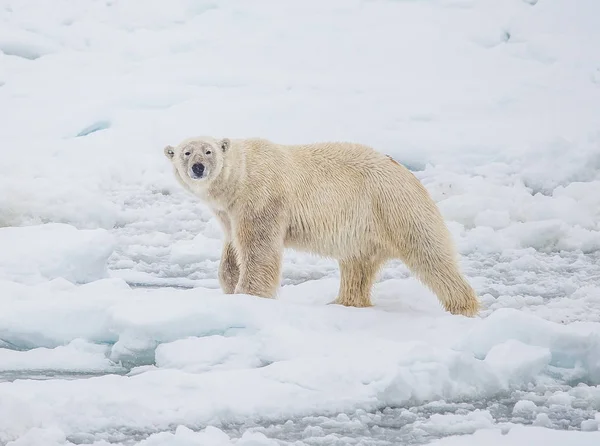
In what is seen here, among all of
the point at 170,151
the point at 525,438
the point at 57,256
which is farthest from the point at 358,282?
the point at 525,438

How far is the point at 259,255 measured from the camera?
5.15 meters

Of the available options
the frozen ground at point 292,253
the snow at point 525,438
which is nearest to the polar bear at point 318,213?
the frozen ground at point 292,253

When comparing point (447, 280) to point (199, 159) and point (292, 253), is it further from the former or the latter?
point (292, 253)

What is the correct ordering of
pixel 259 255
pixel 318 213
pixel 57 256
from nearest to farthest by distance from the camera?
pixel 259 255
pixel 318 213
pixel 57 256

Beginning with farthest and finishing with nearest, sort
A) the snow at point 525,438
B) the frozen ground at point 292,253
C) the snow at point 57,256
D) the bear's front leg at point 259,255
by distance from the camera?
the snow at point 57,256, the bear's front leg at point 259,255, the frozen ground at point 292,253, the snow at point 525,438

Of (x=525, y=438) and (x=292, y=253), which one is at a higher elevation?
(x=525, y=438)

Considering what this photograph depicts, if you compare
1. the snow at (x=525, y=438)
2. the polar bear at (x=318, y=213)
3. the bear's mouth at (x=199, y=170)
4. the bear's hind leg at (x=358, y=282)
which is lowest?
the bear's hind leg at (x=358, y=282)

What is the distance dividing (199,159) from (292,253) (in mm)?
2323

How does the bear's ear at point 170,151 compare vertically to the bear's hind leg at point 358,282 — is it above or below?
above

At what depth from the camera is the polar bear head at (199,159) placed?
17.0ft

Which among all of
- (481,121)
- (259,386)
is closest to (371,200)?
(259,386)

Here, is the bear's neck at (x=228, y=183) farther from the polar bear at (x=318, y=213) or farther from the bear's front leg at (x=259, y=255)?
the bear's front leg at (x=259, y=255)

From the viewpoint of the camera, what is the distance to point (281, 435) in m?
3.26

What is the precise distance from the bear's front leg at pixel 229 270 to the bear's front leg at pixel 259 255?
254 mm
